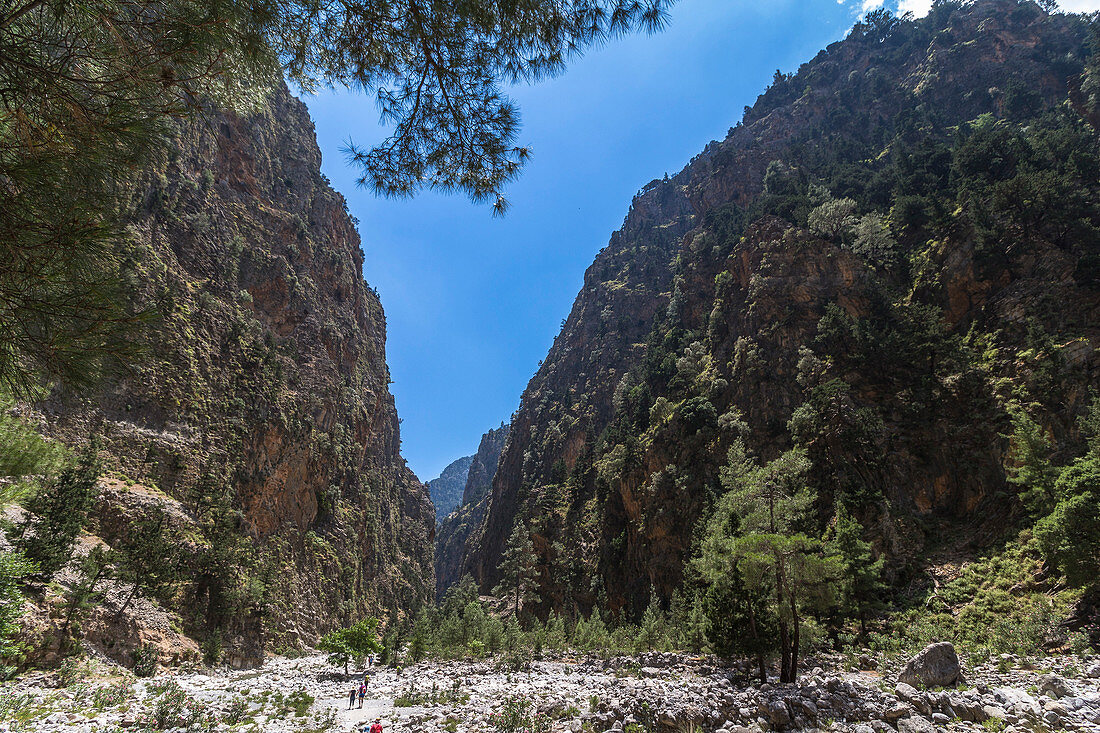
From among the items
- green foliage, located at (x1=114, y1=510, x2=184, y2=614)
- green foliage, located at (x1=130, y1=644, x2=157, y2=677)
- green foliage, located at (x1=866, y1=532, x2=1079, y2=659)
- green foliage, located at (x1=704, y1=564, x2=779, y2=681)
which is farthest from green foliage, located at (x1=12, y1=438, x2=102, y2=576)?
green foliage, located at (x1=866, y1=532, x2=1079, y2=659)

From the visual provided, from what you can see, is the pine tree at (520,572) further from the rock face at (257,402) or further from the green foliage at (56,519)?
the green foliage at (56,519)

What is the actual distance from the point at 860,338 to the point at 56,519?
171 feet

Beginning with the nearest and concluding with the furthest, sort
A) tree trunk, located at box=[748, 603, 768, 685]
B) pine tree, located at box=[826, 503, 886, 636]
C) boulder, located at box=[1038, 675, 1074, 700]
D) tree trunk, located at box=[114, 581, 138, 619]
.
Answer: boulder, located at box=[1038, 675, 1074, 700] < tree trunk, located at box=[748, 603, 768, 685] < tree trunk, located at box=[114, 581, 138, 619] < pine tree, located at box=[826, 503, 886, 636]

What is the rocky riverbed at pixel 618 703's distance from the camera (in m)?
9.52

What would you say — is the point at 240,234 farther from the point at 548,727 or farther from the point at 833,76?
the point at 833,76

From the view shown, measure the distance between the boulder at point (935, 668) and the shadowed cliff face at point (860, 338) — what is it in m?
16.4

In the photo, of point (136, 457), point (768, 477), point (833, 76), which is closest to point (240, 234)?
point (136, 457)

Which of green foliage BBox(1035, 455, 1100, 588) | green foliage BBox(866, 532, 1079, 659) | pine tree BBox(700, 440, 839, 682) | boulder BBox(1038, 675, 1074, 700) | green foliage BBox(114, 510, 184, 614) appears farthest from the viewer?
green foliage BBox(114, 510, 184, 614)

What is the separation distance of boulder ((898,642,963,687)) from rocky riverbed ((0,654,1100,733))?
0.21 metres

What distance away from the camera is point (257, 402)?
1636 inches

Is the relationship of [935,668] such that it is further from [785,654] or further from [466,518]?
[466,518]

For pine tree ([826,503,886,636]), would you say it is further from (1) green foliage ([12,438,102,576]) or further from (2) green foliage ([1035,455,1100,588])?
(1) green foliage ([12,438,102,576])

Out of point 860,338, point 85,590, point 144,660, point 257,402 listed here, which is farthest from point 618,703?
point 257,402

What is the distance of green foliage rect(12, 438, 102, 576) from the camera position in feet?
60.3
